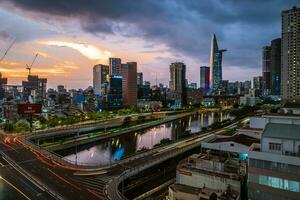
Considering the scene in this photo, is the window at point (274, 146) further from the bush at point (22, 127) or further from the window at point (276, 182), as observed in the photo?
the bush at point (22, 127)

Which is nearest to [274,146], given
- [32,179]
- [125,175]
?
[125,175]

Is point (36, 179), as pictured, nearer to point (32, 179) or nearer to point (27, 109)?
point (32, 179)

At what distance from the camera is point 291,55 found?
11769cm

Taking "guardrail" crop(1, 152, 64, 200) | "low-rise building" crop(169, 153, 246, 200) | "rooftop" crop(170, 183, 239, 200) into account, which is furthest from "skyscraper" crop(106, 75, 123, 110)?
"rooftop" crop(170, 183, 239, 200)

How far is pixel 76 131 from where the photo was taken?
71062mm

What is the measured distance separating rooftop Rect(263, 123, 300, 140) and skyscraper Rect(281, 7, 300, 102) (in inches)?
4013

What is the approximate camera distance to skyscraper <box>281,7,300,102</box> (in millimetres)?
115688

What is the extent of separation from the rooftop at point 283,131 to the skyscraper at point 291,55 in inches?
4013

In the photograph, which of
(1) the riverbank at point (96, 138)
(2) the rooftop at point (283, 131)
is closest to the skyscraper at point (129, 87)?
(1) the riverbank at point (96, 138)

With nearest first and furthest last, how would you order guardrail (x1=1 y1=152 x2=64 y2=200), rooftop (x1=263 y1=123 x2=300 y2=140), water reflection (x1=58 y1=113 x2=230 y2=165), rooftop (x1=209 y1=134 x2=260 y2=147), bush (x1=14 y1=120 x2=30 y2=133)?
rooftop (x1=263 y1=123 x2=300 y2=140) → guardrail (x1=1 y1=152 x2=64 y2=200) → rooftop (x1=209 y1=134 x2=260 y2=147) → water reflection (x1=58 y1=113 x2=230 y2=165) → bush (x1=14 y1=120 x2=30 y2=133)

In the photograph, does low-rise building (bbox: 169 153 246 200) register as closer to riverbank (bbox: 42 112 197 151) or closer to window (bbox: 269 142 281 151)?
window (bbox: 269 142 281 151)

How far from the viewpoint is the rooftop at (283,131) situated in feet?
78.6

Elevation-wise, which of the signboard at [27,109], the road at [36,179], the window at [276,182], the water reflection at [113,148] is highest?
the signboard at [27,109]

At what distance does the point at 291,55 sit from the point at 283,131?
108871 millimetres
